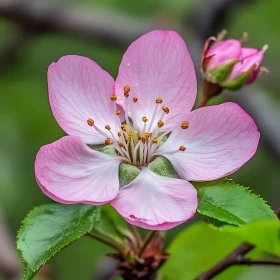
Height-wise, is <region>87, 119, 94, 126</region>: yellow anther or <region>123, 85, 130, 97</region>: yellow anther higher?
<region>123, 85, 130, 97</region>: yellow anther

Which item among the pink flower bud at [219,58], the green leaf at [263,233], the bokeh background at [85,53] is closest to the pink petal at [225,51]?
the pink flower bud at [219,58]

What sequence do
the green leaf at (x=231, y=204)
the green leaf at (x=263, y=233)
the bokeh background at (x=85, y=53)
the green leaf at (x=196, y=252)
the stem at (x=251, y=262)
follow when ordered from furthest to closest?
the bokeh background at (x=85, y=53) → the green leaf at (x=196, y=252) → the stem at (x=251, y=262) → the green leaf at (x=231, y=204) → the green leaf at (x=263, y=233)

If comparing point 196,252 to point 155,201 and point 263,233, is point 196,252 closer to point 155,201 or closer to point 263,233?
point 155,201

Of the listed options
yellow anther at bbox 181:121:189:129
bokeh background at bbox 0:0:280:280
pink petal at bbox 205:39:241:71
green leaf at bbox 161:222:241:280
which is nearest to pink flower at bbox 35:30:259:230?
A: yellow anther at bbox 181:121:189:129

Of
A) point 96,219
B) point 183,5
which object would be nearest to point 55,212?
point 96,219

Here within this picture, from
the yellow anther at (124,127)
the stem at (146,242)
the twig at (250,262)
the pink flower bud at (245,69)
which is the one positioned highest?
the pink flower bud at (245,69)

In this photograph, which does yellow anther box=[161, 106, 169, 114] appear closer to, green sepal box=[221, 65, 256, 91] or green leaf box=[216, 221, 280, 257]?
green sepal box=[221, 65, 256, 91]

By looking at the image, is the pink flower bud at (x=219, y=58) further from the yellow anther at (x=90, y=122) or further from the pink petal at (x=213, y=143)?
the yellow anther at (x=90, y=122)

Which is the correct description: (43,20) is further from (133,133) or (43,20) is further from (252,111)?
(133,133)
